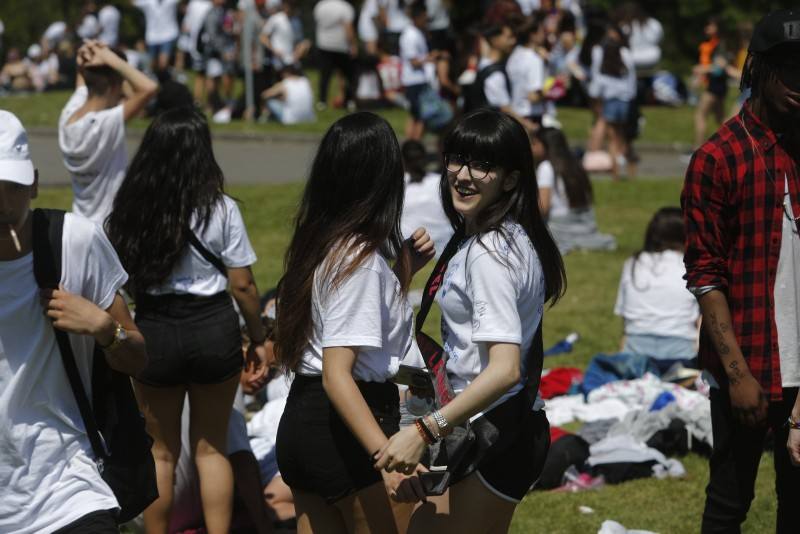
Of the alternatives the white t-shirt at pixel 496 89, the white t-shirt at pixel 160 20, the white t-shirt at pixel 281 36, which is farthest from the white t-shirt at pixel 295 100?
the white t-shirt at pixel 496 89

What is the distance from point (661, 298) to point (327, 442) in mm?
4372

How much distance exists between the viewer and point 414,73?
16141 millimetres

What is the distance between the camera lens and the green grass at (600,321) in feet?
18.8

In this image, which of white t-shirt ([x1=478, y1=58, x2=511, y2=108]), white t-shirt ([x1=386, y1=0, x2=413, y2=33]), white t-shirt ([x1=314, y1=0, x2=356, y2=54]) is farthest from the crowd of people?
white t-shirt ([x1=386, y1=0, x2=413, y2=33])

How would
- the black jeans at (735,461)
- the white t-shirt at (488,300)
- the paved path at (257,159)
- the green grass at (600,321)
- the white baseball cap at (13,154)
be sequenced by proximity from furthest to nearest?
the paved path at (257,159) < the green grass at (600,321) < the black jeans at (735,461) < the white t-shirt at (488,300) < the white baseball cap at (13,154)

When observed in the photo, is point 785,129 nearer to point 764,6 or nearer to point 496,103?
point 496,103

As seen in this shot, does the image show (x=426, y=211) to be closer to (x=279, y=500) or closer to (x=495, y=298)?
(x=279, y=500)

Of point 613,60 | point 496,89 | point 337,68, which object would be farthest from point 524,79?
point 337,68

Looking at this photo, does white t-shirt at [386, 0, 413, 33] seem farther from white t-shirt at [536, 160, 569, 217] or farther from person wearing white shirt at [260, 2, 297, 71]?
white t-shirt at [536, 160, 569, 217]

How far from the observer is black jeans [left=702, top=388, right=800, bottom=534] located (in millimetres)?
3926

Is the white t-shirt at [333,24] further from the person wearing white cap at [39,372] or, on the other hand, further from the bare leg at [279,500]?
the person wearing white cap at [39,372]

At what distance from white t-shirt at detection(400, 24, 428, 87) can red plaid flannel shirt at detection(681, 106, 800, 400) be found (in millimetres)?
12392

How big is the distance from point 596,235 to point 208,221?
7.33 m

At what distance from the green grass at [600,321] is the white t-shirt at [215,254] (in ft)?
0.85
